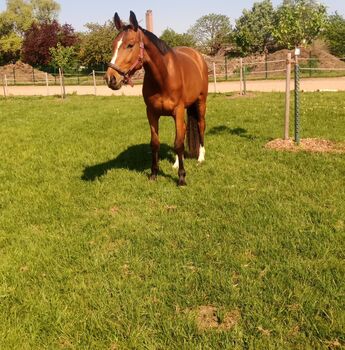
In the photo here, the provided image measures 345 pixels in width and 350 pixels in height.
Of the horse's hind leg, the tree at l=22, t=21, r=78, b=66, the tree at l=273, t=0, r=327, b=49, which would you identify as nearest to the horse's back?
the horse's hind leg

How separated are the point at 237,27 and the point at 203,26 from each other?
60.9 feet

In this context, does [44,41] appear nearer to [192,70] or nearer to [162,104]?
[192,70]

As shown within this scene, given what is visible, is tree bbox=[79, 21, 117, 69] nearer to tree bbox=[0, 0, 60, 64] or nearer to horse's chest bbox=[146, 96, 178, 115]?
tree bbox=[0, 0, 60, 64]

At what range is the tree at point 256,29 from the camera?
73000 millimetres

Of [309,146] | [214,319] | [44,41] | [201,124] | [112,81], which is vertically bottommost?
[214,319]

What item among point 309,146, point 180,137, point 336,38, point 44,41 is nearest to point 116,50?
point 180,137

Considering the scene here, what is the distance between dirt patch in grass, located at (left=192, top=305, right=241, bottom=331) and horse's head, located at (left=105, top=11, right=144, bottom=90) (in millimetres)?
2977

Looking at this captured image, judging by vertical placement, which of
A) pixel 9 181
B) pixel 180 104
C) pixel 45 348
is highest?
pixel 180 104

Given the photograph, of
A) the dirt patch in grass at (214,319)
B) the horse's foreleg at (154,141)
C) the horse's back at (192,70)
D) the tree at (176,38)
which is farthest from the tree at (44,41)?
the dirt patch in grass at (214,319)

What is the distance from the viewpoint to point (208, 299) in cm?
349

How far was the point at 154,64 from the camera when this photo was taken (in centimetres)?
591

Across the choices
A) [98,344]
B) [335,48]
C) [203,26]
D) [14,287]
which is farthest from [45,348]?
[203,26]

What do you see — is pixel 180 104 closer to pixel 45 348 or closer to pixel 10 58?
pixel 45 348

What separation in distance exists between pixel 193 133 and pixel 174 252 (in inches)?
154
